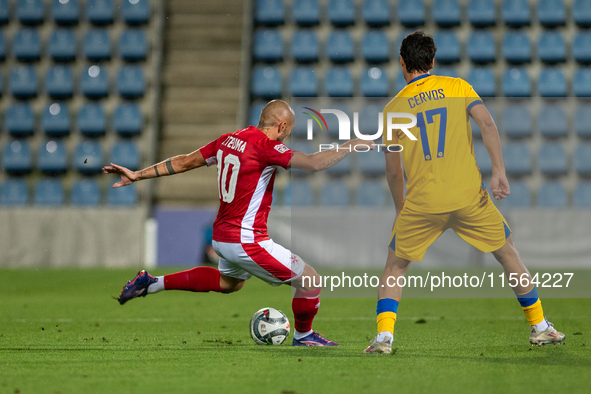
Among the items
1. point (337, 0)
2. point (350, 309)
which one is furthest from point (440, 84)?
point (337, 0)

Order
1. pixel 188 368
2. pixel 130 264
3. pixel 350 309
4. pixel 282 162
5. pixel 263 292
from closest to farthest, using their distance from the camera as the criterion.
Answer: pixel 188 368, pixel 282 162, pixel 350 309, pixel 263 292, pixel 130 264

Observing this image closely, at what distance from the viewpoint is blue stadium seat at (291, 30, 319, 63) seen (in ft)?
50.7

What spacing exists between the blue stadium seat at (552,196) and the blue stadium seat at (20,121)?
10.5 metres

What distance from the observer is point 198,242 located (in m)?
13.3

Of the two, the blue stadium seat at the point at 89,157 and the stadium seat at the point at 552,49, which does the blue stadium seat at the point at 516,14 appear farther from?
the blue stadium seat at the point at 89,157

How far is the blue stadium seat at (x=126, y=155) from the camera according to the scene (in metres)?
14.5

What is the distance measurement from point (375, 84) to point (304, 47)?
178cm

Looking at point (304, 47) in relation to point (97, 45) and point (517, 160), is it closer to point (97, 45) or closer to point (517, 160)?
point (97, 45)

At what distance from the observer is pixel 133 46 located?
51.3 feet

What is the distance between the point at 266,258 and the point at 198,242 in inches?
350

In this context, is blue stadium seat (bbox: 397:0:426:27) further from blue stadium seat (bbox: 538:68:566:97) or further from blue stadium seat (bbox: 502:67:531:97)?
blue stadium seat (bbox: 538:68:566:97)

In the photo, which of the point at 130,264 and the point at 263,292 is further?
the point at 130,264

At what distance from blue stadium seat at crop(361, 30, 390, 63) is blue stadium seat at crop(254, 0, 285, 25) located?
196cm

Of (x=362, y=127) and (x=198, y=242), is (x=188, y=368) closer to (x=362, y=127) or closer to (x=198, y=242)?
(x=198, y=242)
